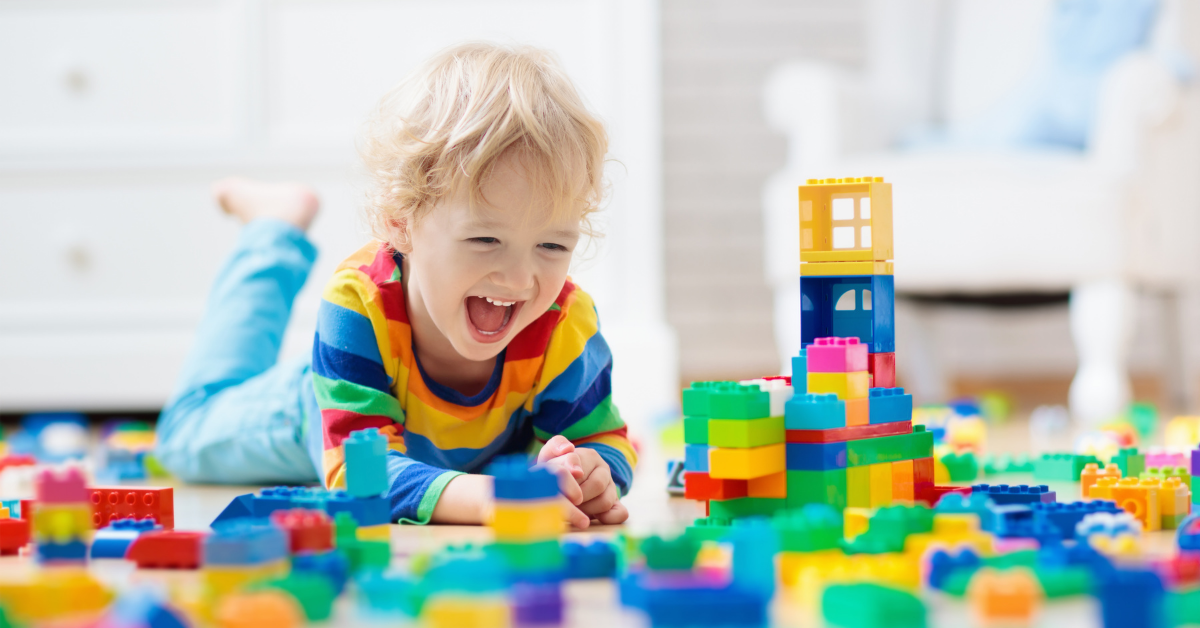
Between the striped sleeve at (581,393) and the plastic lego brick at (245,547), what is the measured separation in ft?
1.42

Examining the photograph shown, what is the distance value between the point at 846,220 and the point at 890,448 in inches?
6.6

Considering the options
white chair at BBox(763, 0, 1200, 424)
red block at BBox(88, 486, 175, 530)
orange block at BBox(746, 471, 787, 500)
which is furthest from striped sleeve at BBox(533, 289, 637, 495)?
white chair at BBox(763, 0, 1200, 424)

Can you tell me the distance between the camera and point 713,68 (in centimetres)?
302

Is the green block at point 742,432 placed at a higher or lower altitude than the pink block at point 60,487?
higher

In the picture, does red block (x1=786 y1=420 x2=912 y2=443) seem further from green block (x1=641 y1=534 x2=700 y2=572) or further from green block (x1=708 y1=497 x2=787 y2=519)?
green block (x1=641 y1=534 x2=700 y2=572)

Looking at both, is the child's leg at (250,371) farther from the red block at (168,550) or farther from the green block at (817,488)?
the green block at (817,488)

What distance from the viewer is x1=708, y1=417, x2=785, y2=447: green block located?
757 mm

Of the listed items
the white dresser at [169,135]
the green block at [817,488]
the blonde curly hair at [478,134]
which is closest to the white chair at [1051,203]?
the white dresser at [169,135]

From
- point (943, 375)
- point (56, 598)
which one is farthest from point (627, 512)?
point (943, 375)

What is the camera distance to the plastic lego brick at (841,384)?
2.61 feet

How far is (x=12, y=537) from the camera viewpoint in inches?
30.7

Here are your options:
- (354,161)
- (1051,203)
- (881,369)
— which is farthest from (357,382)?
(1051,203)

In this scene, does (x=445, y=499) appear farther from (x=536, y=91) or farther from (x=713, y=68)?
(x=713, y=68)

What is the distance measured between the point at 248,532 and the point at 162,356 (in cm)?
154
